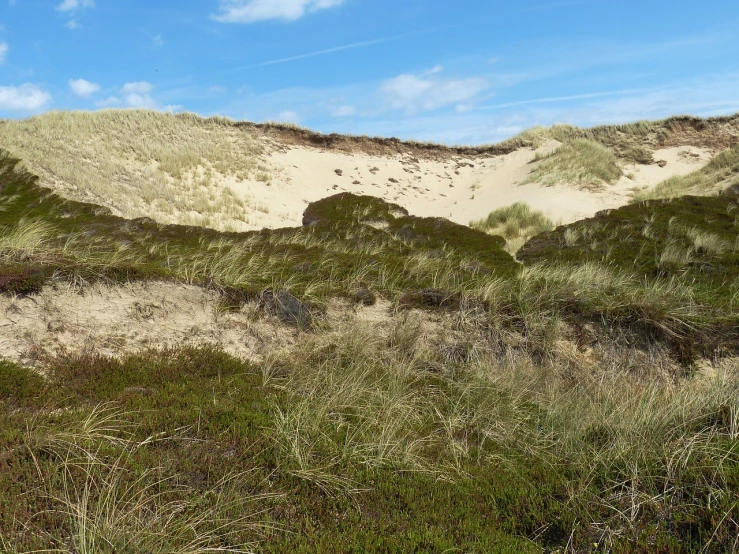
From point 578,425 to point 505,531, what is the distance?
153 cm

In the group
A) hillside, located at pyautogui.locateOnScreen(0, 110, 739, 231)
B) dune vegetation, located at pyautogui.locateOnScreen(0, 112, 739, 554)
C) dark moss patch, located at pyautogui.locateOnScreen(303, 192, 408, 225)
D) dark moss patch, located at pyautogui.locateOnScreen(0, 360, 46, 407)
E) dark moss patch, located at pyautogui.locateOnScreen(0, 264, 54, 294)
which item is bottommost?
dune vegetation, located at pyautogui.locateOnScreen(0, 112, 739, 554)

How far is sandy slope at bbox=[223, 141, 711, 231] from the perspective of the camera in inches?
957

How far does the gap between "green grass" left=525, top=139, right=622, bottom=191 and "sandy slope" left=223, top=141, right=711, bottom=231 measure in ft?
2.21

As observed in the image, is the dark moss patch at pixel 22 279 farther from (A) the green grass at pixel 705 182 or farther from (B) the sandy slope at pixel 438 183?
(A) the green grass at pixel 705 182

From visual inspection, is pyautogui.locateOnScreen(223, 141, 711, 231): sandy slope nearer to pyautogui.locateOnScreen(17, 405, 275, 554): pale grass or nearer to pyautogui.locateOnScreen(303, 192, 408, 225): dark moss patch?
pyautogui.locateOnScreen(303, 192, 408, 225): dark moss patch

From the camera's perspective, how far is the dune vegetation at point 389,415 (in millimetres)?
3285

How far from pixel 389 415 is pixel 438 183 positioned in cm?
2901

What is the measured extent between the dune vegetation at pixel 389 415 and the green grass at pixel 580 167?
16.7m

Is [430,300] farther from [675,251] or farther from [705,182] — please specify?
[705,182]

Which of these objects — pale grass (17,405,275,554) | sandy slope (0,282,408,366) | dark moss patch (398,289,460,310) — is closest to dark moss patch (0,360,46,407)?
sandy slope (0,282,408,366)

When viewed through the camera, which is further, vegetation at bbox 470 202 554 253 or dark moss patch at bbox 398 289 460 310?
vegetation at bbox 470 202 554 253

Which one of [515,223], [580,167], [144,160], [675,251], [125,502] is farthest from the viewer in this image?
[580,167]

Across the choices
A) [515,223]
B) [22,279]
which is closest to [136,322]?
[22,279]

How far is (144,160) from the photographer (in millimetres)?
25312
